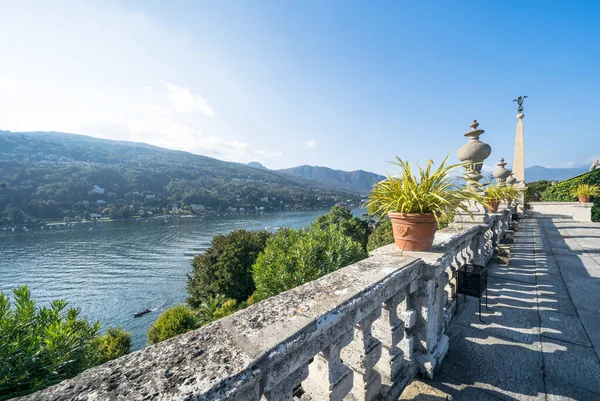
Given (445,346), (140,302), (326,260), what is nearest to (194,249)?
(140,302)

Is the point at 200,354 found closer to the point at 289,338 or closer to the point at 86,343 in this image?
the point at 289,338

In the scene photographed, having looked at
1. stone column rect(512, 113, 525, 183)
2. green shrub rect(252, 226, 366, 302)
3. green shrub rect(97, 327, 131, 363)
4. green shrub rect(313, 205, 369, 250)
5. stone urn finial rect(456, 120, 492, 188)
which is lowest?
green shrub rect(97, 327, 131, 363)

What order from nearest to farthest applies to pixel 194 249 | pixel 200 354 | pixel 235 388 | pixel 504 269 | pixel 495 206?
pixel 235 388 → pixel 200 354 → pixel 504 269 → pixel 495 206 → pixel 194 249

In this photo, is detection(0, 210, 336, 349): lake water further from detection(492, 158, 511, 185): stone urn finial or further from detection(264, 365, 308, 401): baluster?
detection(492, 158, 511, 185): stone urn finial

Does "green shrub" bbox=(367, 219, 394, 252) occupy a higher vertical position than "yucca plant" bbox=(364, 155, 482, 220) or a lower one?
lower

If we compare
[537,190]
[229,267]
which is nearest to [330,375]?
[229,267]

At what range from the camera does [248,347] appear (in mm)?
929

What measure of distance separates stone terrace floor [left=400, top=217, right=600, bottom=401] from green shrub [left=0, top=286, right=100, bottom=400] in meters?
2.92

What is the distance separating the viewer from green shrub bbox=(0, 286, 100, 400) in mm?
1819

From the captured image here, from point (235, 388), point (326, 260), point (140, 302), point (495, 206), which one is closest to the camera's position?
point (235, 388)

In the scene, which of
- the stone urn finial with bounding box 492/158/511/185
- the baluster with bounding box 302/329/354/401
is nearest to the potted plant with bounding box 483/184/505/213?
the baluster with bounding box 302/329/354/401

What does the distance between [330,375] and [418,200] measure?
1550 mm

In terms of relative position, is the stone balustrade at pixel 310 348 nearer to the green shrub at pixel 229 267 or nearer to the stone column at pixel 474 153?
the stone column at pixel 474 153

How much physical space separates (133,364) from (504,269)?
5.95m
